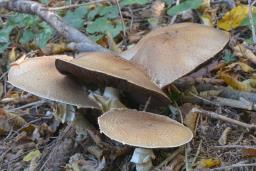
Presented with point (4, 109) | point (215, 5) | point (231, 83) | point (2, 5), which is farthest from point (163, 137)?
point (2, 5)

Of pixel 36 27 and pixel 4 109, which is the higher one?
pixel 36 27

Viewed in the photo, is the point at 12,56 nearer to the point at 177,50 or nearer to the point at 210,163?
the point at 177,50

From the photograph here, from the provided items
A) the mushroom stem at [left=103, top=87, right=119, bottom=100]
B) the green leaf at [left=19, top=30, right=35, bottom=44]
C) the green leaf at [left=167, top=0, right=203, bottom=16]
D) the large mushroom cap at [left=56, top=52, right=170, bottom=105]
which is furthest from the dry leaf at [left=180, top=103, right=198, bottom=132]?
the green leaf at [left=19, top=30, right=35, bottom=44]

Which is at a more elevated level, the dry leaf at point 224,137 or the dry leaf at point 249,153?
the dry leaf at point 249,153

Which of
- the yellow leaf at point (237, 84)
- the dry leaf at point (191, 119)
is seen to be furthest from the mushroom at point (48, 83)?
the yellow leaf at point (237, 84)

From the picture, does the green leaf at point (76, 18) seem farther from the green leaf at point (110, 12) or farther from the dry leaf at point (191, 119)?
the dry leaf at point (191, 119)

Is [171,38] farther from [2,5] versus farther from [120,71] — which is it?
[2,5]
